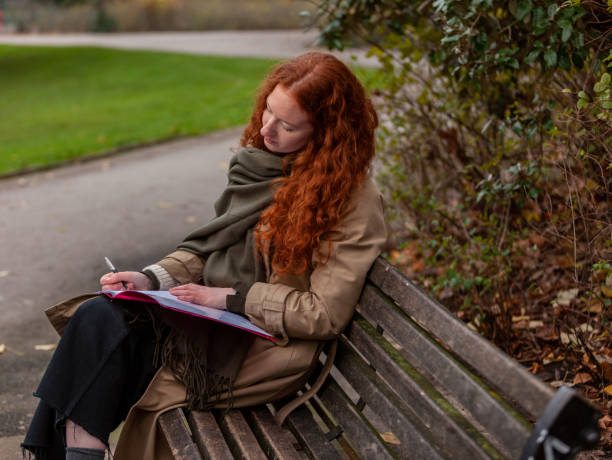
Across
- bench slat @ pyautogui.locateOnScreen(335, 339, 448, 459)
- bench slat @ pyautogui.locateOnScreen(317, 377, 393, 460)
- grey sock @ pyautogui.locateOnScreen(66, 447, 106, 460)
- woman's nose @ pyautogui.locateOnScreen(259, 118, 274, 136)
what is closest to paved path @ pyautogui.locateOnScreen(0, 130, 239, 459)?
grey sock @ pyautogui.locateOnScreen(66, 447, 106, 460)

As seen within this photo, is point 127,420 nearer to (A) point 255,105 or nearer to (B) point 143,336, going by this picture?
(B) point 143,336

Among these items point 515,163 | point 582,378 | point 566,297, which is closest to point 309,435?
point 582,378

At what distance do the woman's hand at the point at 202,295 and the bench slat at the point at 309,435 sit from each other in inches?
18.2

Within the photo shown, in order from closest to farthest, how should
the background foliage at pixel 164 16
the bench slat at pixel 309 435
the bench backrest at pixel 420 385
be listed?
the bench backrest at pixel 420 385, the bench slat at pixel 309 435, the background foliage at pixel 164 16

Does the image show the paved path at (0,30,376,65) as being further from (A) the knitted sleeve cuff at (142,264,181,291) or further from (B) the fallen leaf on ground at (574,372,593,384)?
(A) the knitted sleeve cuff at (142,264,181,291)

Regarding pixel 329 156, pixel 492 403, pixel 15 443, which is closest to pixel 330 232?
pixel 329 156

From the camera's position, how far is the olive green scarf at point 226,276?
256cm

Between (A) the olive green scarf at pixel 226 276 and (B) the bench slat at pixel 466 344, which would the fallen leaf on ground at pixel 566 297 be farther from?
(A) the olive green scarf at pixel 226 276

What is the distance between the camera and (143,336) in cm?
263

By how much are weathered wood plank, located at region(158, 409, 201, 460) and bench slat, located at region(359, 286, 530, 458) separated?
720 millimetres

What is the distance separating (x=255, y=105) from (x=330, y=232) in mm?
685

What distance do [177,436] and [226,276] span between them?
0.57 m

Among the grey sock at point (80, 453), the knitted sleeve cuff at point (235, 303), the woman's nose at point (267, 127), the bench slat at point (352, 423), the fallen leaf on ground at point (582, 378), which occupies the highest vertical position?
the woman's nose at point (267, 127)

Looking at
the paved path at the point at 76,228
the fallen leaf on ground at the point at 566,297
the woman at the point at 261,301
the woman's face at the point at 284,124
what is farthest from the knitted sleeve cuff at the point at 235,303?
the fallen leaf on ground at the point at 566,297
